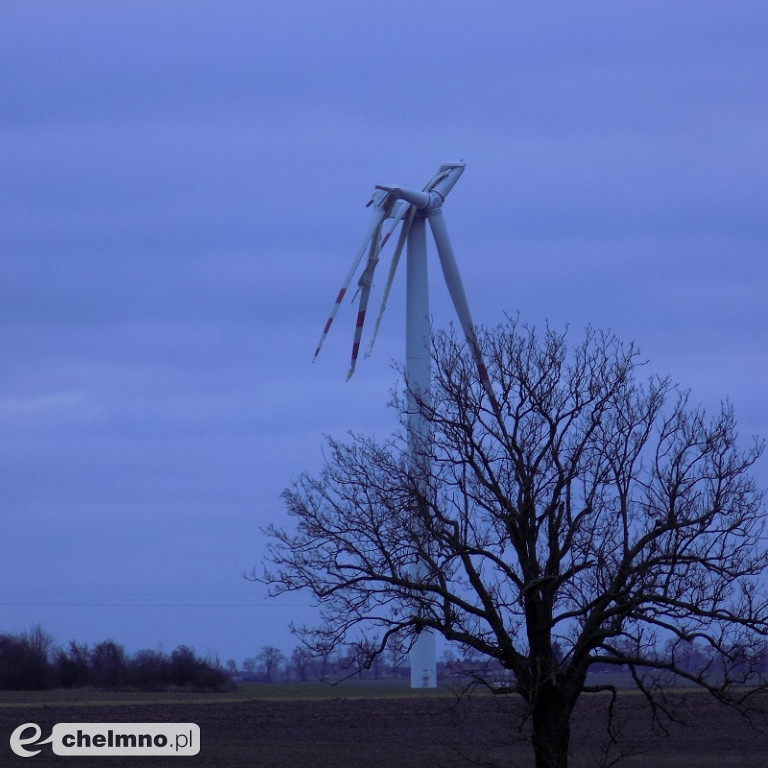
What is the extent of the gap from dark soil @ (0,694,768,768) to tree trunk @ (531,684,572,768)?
17.8ft

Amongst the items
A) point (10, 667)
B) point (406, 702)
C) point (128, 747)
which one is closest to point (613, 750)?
point (128, 747)

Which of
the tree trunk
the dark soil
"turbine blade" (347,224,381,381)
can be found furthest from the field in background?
"turbine blade" (347,224,381,381)

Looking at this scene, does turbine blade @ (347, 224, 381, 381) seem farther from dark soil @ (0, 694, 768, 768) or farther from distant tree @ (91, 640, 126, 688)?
distant tree @ (91, 640, 126, 688)

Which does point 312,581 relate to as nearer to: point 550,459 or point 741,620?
point 550,459

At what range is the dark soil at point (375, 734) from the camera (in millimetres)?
32438

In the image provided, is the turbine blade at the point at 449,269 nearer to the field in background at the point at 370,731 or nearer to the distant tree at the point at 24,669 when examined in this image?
the field in background at the point at 370,731

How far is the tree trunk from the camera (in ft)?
63.6

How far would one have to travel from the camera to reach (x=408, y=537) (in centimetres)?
1953

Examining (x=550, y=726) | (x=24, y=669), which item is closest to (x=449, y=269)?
(x=550, y=726)

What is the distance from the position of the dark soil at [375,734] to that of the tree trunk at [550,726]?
214 inches

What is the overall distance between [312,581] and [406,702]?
3683 centimetres

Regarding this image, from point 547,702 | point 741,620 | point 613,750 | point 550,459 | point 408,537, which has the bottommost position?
point 613,750

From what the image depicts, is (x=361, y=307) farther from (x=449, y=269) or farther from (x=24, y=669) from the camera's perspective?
(x=24, y=669)

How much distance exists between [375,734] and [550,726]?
23.3 meters
